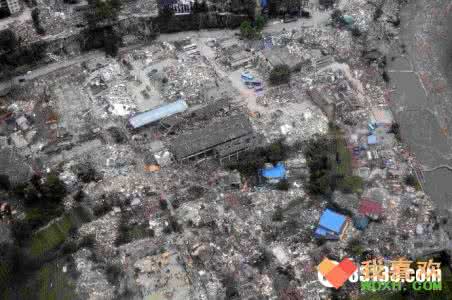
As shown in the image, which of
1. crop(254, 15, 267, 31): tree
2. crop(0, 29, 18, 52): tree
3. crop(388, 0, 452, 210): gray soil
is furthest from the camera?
crop(254, 15, 267, 31): tree

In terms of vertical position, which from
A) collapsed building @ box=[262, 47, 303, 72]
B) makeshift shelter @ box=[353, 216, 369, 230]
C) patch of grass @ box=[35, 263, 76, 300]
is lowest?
patch of grass @ box=[35, 263, 76, 300]

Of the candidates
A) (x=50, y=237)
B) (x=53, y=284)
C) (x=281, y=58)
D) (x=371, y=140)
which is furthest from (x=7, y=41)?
(x=371, y=140)

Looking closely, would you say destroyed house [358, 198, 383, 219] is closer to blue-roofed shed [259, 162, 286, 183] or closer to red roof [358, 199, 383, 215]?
red roof [358, 199, 383, 215]

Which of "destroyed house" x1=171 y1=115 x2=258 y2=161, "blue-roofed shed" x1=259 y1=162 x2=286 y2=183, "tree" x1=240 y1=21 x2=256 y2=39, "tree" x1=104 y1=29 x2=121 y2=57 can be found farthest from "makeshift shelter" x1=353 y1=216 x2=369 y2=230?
"tree" x1=104 y1=29 x2=121 y2=57

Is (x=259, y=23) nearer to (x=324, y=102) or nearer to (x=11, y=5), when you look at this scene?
(x=324, y=102)

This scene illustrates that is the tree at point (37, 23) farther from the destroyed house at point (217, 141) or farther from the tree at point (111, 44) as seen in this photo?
the destroyed house at point (217, 141)

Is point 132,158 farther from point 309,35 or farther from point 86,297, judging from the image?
point 309,35

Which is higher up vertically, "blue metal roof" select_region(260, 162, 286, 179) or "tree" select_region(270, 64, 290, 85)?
"tree" select_region(270, 64, 290, 85)
